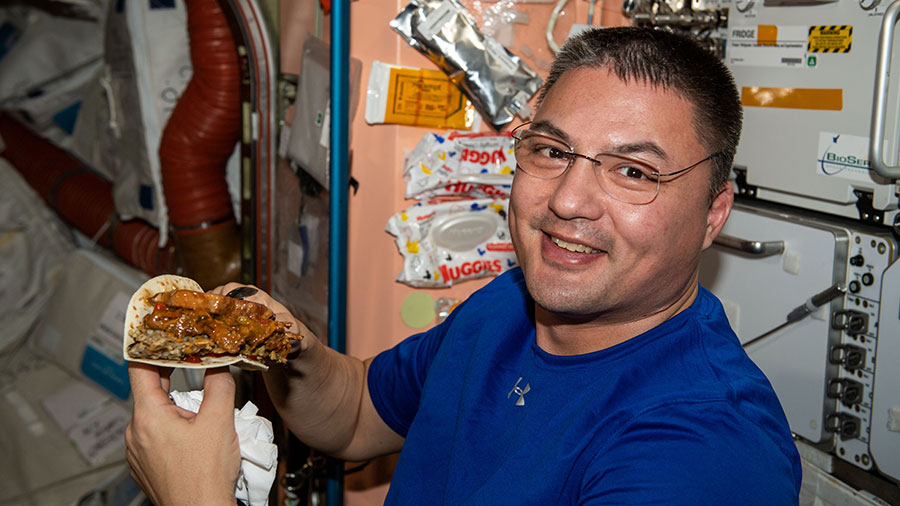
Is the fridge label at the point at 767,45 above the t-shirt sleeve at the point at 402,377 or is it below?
above

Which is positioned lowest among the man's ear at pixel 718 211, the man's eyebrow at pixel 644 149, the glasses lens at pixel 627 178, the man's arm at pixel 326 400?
the man's arm at pixel 326 400

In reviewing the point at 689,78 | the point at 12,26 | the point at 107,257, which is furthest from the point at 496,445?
the point at 12,26

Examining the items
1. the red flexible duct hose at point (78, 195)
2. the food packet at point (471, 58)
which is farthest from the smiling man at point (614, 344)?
the red flexible duct hose at point (78, 195)

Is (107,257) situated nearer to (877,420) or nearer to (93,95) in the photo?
(93,95)

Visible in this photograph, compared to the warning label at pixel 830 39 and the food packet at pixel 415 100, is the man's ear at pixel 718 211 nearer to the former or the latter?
the warning label at pixel 830 39

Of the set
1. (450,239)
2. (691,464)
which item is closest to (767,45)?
(450,239)

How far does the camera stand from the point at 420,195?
7.17 ft

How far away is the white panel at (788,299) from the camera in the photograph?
1.87 metres

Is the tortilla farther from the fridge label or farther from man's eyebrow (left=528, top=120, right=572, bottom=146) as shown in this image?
the fridge label

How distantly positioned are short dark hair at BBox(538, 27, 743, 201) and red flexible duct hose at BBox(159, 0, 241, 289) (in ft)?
4.88

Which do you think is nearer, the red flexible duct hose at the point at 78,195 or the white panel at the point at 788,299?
the white panel at the point at 788,299

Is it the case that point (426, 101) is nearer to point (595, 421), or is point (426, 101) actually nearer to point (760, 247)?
point (760, 247)

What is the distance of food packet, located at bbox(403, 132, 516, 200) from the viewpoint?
214cm

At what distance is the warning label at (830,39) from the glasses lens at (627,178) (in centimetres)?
90
